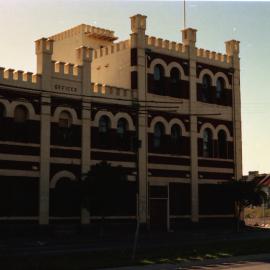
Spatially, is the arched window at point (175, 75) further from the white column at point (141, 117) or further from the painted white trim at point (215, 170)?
the painted white trim at point (215, 170)

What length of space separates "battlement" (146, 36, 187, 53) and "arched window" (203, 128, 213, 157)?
6.12 metres

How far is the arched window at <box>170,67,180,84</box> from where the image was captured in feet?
131

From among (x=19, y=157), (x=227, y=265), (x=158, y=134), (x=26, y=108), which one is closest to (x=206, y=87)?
(x=158, y=134)

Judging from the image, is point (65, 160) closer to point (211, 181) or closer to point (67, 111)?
point (67, 111)

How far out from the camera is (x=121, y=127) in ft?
121

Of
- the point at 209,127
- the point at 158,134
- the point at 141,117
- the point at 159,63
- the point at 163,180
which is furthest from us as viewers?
the point at 209,127

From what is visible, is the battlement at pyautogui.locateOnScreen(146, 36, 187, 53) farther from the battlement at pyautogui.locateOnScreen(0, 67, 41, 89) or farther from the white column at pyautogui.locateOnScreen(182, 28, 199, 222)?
the battlement at pyautogui.locateOnScreen(0, 67, 41, 89)

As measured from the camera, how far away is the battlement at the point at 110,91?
35725 millimetres

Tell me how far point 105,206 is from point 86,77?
352 inches

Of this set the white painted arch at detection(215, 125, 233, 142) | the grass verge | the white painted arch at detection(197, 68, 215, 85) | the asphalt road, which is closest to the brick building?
the white painted arch at detection(215, 125, 233, 142)

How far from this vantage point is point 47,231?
32188 mm

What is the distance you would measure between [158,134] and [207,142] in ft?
15.8

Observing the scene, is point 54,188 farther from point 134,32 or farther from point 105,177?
point 134,32

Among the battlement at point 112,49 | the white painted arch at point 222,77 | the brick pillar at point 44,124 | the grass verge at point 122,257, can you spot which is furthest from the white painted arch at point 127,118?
the grass verge at point 122,257
